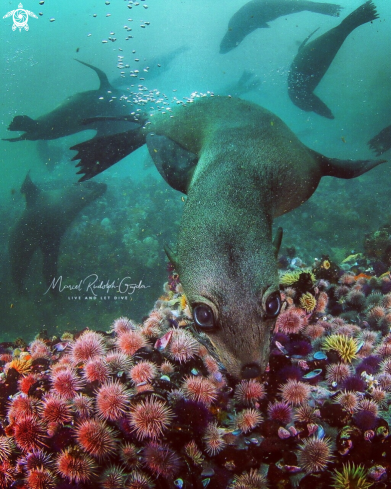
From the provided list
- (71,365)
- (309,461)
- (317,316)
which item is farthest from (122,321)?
(317,316)

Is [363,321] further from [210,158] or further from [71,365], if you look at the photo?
[71,365]

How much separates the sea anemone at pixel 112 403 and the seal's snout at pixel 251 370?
755 millimetres

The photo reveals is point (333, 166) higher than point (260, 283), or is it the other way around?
point (260, 283)

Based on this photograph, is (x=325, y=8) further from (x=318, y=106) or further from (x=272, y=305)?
(x=272, y=305)

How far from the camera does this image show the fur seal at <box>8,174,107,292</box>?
10.8 meters

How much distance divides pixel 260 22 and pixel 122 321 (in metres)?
15.4

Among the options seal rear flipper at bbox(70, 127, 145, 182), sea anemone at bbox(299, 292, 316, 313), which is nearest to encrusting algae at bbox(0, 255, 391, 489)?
sea anemone at bbox(299, 292, 316, 313)

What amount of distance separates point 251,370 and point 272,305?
0.35m

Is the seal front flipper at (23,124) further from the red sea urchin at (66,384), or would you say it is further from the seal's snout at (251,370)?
the seal's snout at (251,370)

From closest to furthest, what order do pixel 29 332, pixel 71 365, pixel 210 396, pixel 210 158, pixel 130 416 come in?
pixel 130 416
pixel 210 396
pixel 71 365
pixel 210 158
pixel 29 332

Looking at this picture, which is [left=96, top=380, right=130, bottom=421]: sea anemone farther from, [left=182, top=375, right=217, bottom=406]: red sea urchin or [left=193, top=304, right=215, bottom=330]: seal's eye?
[left=193, top=304, right=215, bottom=330]: seal's eye

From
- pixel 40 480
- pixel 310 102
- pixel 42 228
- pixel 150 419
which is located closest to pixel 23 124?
pixel 42 228

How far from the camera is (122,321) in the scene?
2785 millimetres

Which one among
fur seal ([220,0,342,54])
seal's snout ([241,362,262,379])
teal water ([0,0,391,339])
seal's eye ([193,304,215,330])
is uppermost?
fur seal ([220,0,342,54])
